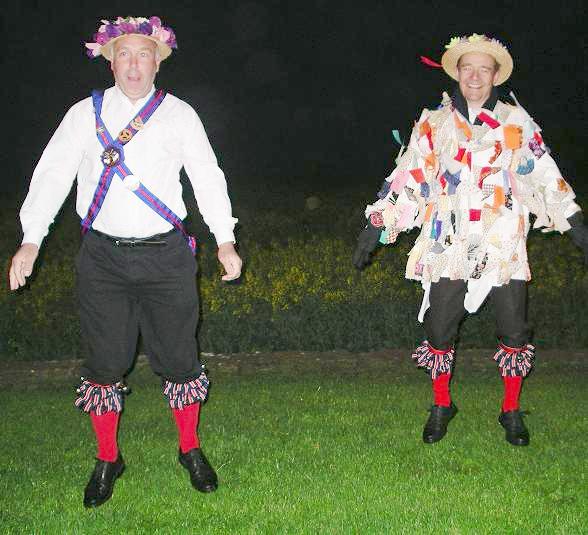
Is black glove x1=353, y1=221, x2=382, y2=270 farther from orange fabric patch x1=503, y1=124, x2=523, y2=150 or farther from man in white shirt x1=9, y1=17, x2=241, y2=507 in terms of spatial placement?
man in white shirt x1=9, y1=17, x2=241, y2=507

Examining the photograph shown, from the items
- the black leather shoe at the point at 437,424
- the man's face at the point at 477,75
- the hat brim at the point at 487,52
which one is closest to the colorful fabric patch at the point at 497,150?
the man's face at the point at 477,75

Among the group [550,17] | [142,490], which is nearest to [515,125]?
[142,490]

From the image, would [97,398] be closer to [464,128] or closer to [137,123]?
[137,123]

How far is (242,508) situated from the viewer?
4.02m

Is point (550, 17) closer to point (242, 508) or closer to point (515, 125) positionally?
point (515, 125)

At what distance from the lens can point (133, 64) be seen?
389 cm

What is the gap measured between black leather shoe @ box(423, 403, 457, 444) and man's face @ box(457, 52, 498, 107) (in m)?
1.77

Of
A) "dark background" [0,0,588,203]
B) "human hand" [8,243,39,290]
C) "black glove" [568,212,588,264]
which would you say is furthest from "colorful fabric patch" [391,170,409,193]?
"dark background" [0,0,588,203]

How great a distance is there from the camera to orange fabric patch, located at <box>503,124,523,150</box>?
4.61m

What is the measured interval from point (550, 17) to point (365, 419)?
1108 centimetres

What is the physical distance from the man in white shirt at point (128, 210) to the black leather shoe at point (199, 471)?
17.0 inches

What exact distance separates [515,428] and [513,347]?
478 millimetres

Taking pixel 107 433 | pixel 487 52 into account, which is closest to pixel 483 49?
pixel 487 52

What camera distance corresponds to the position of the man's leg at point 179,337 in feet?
13.1
